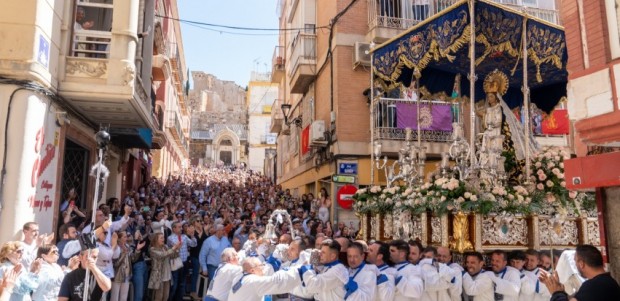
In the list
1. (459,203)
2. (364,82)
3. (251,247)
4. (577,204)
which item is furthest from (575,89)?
(364,82)

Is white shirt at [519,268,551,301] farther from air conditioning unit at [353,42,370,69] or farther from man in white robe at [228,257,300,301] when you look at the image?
air conditioning unit at [353,42,370,69]

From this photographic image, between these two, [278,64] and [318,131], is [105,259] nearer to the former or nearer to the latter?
[318,131]

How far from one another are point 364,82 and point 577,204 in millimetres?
9300

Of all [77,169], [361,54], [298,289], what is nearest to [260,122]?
[361,54]

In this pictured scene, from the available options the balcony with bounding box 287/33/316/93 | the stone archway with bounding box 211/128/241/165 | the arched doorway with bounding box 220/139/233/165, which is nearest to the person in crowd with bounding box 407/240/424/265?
the balcony with bounding box 287/33/316/93

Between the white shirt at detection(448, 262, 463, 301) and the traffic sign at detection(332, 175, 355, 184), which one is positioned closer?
the white shirt at detection(448, 262, 463, 301)

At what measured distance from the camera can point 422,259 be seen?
636 centimetres

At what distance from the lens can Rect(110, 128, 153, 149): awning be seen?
1264 centimetres

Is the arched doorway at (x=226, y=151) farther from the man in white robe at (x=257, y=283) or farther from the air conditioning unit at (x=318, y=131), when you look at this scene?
the man in white robe at (x=257, y=283)

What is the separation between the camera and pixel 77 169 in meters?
11.9

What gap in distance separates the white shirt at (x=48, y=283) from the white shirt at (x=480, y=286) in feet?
16.8

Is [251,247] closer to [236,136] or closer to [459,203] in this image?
[459,203]

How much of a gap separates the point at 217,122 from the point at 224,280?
7436cm

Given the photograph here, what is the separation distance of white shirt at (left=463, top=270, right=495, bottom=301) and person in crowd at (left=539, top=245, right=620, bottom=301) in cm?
208
